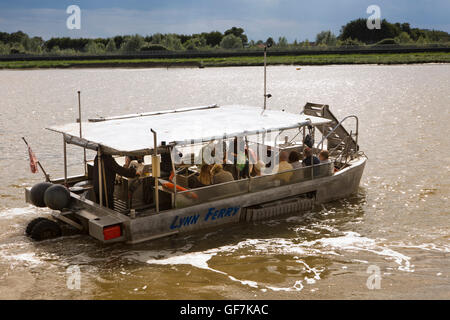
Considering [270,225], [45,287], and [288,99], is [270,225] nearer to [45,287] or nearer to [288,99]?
[45,287]

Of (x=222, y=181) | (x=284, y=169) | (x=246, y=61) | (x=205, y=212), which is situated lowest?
(x=205, y=212)

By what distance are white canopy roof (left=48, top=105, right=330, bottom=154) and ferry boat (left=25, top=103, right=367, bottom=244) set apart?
22mm

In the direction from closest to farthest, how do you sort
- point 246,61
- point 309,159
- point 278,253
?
point 278,253, point 309,159, point 246,61

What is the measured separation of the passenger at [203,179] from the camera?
43.4 feet

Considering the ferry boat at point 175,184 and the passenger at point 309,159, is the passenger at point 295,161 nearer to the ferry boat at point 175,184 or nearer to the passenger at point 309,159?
the passenger at point 309,159

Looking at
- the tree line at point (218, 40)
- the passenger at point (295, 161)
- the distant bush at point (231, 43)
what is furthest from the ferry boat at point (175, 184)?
the distant bush at point (231, 43)

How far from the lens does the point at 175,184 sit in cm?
1219

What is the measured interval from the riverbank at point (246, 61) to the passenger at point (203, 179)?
10036 centimetres

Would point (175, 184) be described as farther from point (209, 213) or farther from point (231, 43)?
point (231, 43)

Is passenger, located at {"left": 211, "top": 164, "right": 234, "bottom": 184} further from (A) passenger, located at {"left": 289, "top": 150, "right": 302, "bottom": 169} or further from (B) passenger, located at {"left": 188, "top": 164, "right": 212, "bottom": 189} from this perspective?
(A) passenger, located at {"left": 289, "top": 150, "right": 302, "bottom": 169}

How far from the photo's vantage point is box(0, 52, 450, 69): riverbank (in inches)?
4353

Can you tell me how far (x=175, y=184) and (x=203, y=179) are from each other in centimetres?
120

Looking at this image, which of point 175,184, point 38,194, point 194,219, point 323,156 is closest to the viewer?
point 175,184

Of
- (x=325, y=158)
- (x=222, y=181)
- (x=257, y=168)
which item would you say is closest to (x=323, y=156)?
(x=325, y=158)
